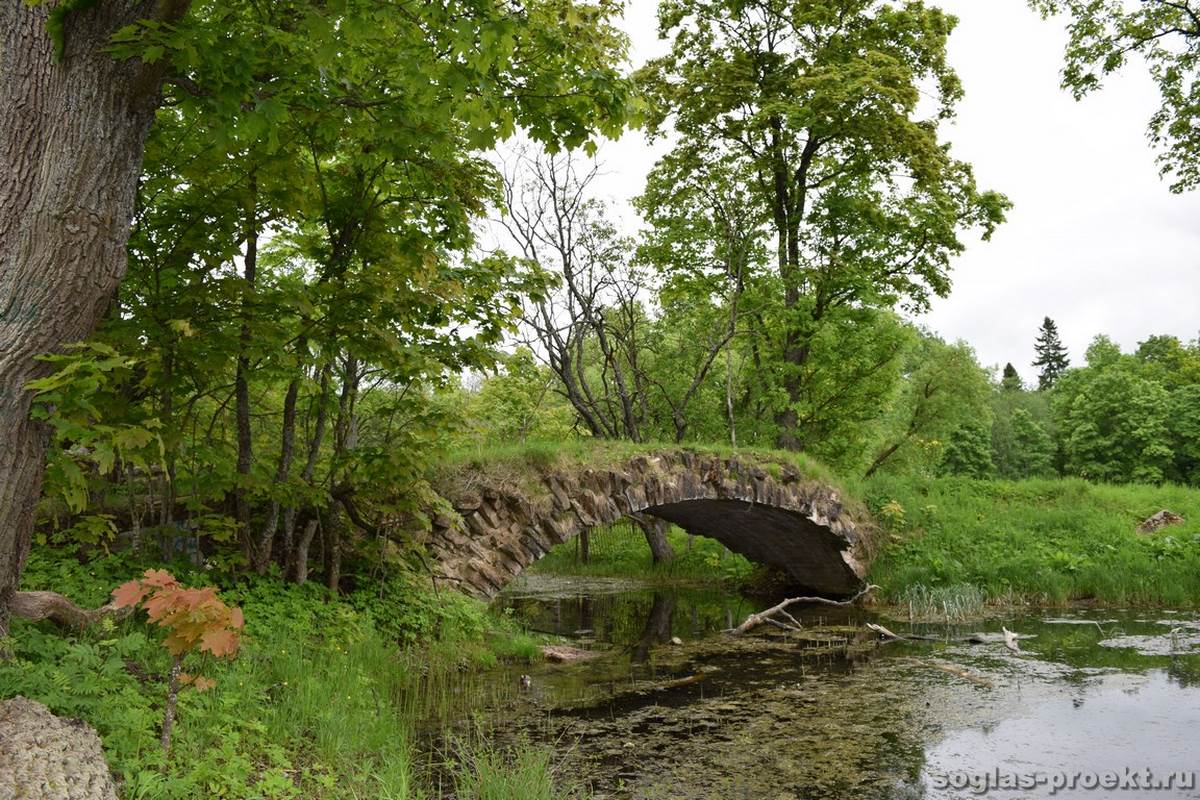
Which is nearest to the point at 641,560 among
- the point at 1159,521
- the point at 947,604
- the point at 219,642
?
the point at 947,604

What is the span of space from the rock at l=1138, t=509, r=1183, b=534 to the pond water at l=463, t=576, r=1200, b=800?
4.34 m

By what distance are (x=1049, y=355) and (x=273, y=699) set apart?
7514 centimetres

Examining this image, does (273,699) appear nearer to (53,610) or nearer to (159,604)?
(53,610)

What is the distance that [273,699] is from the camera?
15.1ft

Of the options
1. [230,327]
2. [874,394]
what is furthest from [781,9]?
[230,327]

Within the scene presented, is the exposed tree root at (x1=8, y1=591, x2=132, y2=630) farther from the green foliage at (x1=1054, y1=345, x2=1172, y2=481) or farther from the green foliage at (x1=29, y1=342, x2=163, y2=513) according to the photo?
the green foliage at (x1=1054, y1=345, x2=1172, y2=481)

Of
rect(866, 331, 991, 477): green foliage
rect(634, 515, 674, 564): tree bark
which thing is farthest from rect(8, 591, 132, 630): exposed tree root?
rect(866, 331, 991, 477): green foliage

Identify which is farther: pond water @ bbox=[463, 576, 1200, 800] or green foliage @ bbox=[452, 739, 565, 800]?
pond water @ bbox=[463, 576, 1200, 800]

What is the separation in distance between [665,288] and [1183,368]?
2889 cm

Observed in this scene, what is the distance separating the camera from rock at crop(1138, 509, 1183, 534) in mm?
14718

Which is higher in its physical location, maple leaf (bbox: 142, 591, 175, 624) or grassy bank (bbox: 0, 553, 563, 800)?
maple leaf (bbox: 142, 591, 175, 624)

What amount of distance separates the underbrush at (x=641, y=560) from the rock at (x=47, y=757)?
1350cm

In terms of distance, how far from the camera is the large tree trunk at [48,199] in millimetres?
3332

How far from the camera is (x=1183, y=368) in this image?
33.5 meters
